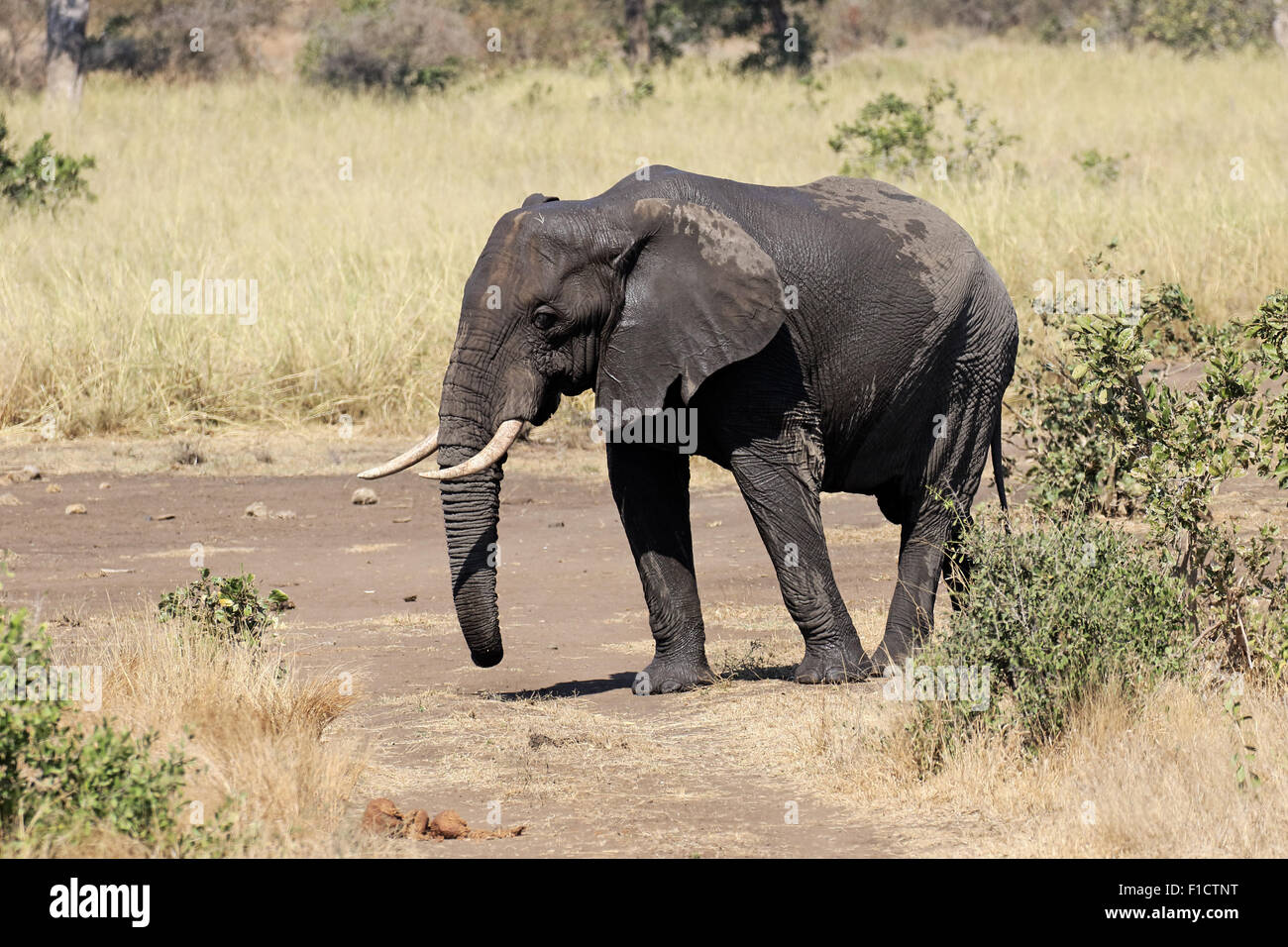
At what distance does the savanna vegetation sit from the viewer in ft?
18.6

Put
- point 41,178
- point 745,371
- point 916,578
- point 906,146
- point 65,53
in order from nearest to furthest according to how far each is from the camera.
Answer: point 745,371 → point 916,578 → point 41,178 → point 906,146 → point 65,53

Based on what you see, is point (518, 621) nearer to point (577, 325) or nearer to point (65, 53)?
point (577, 325)

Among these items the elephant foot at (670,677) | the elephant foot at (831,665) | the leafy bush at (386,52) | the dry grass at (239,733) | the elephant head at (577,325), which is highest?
the elephant head at (577,325)

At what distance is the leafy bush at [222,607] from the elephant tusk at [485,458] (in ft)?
3.55

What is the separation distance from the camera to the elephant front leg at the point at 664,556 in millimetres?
7430

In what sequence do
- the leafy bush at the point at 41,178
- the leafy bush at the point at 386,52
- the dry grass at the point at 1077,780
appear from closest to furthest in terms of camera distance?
the dry grass at the point at 1077,780 < the leafy bush at the point at 41,178 < the leafy bush at the point at 386,52

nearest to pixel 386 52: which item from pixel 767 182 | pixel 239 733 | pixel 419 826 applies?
pixel 767 182

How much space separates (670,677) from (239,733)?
216cm

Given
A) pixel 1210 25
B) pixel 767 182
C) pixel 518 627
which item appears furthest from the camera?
pixel 1210 25

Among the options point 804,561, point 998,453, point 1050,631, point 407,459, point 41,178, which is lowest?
point 41,178

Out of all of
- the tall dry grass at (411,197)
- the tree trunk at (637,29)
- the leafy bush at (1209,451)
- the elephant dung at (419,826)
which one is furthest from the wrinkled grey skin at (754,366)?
the tree trunk at (637,29)

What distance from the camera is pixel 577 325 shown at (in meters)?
6.84

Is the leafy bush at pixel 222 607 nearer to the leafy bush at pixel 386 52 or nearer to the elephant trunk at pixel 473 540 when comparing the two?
the elephant trunk at pixel 473 540

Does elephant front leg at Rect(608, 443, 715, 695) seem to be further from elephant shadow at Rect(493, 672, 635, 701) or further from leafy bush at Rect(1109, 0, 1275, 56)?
leafy bush at Rect(1109, 0, 1275, 56)
